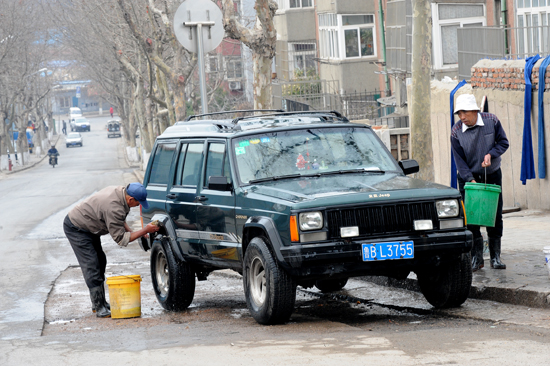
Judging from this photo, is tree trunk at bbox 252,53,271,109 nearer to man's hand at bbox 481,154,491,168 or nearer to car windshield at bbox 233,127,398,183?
car windshield at bbox 233,127,398,183

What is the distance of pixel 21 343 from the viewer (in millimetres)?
7488

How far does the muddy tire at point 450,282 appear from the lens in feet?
25.3

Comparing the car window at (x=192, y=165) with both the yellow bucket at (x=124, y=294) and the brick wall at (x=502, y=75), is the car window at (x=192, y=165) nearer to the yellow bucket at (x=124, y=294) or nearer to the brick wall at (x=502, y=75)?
the yellow bucket at (x=124, y=294)

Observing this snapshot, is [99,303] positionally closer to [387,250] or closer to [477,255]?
[387,250]

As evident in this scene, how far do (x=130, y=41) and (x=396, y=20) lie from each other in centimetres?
1577

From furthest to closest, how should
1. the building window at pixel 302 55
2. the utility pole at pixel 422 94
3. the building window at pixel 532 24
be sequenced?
1. the building window at pixel 302 55
2. the building window at pixel 532 24
3. the utility pole at pixel 422 94

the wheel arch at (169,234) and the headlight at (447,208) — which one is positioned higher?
the headlight at (447,208)

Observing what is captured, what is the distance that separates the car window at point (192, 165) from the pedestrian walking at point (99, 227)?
1.66ft

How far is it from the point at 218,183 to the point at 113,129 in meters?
99.7

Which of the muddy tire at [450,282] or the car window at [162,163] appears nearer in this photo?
the muddy tire at [450,282]

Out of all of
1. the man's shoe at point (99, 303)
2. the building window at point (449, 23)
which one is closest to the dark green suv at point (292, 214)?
the man's shoe at point (99, 303)

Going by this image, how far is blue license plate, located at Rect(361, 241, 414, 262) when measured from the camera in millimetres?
7094

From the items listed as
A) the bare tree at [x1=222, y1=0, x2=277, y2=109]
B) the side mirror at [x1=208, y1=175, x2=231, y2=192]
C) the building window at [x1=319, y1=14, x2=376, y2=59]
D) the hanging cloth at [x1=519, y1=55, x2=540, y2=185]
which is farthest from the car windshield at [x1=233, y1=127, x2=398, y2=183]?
the building window at [x1=319, y1=14, x2=376, y2=59]

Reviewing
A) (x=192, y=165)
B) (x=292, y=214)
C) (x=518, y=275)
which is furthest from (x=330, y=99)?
(x=292, y=214)
